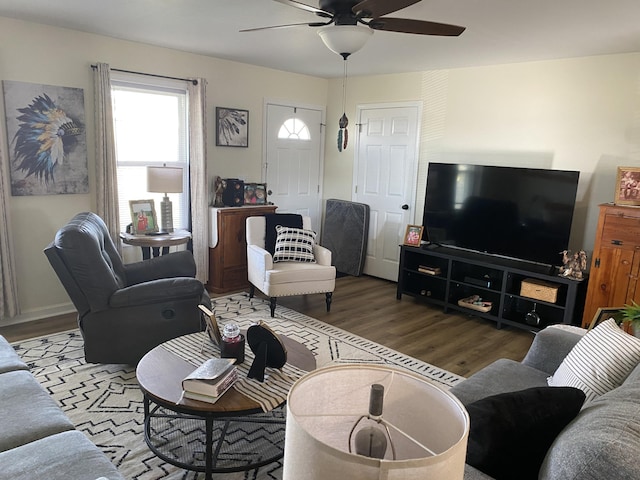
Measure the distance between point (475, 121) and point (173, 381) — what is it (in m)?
3.98

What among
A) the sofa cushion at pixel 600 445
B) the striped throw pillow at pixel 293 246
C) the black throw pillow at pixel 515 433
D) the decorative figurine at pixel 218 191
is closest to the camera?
the sofa cushion at pixel 600 445

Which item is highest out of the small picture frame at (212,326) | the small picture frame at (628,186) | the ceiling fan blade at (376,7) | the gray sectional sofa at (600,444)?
the ceiling fan blade at (376,7)

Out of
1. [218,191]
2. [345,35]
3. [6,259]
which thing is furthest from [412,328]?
[6,259]

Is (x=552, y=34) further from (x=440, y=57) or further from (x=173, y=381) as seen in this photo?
(x=173, y=381)

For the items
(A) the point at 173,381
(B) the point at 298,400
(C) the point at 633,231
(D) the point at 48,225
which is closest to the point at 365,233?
(C) the point at 633,231

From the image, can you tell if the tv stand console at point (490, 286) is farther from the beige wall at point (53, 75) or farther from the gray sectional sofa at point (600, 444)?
the beige wall at point (53, 75)

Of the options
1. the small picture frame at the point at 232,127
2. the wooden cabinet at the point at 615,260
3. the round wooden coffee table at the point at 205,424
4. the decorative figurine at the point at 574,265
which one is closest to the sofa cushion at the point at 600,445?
the round wooden coffee table at the point at 205,424

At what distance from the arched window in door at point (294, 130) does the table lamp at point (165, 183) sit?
5.86 ft

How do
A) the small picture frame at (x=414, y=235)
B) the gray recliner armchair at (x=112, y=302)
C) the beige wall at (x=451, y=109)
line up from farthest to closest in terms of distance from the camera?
the small picture frame at (x=414, y=235) < the beige wall at (x=451, y=109) < the gray recliner armchair at (x=112, y=302)

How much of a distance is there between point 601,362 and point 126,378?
8.88 feet

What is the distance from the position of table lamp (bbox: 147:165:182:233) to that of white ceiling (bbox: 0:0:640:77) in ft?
3.81

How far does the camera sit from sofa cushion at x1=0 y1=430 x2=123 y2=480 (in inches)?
55.9

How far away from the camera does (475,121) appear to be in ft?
15.7

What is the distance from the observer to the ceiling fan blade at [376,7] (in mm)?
2021
